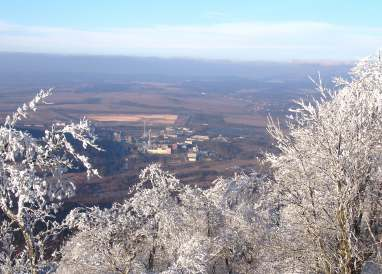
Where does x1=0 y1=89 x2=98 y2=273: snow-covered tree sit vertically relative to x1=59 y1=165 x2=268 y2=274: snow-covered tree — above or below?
above

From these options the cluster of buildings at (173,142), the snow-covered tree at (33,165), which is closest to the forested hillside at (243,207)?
the snow-covered tree at (33,165)

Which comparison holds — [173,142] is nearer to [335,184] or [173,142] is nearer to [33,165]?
[335,184]

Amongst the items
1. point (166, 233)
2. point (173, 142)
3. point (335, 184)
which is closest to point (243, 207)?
point (166, 233)

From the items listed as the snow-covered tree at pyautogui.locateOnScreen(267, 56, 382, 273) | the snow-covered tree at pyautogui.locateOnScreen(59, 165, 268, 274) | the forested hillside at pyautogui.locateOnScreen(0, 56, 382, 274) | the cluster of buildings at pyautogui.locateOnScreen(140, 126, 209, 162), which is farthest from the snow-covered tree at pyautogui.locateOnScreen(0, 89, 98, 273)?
the cluster of buildings at pyautogui.locateOnScreen(140, 126, 209, 162)

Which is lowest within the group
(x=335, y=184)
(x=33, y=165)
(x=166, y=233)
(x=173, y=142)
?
(x=173, y=142)

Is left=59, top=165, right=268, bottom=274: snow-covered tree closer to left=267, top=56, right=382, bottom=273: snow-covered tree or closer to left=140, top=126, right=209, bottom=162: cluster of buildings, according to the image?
left=267, top=56, right=382, bottom=273: snow-covered tree

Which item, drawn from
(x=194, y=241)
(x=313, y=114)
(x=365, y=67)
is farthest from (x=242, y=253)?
(x=313, y=114)
